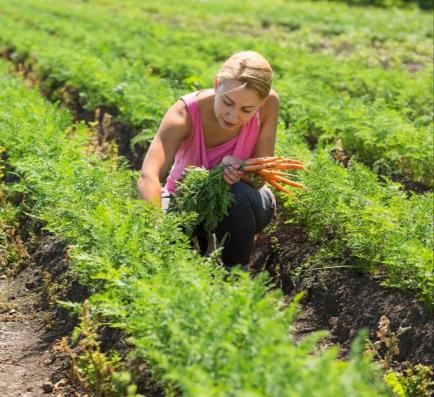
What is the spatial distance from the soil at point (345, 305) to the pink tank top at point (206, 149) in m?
0.74

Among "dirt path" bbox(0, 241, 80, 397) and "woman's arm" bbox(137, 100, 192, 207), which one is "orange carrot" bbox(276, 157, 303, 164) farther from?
"dirt path" bbox(0, 241, 80, 397)

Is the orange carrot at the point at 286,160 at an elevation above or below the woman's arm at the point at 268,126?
below

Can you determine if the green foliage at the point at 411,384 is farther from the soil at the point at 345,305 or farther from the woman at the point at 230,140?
the woman at the point at 230,140

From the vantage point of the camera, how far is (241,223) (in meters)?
5.24

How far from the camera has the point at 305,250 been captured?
5758 mm

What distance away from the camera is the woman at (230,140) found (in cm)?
500

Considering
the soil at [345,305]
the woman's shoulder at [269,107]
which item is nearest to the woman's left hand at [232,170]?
the woman's shoulder at [269,107]

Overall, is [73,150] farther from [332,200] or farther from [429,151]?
[429,151]

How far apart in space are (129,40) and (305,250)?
9397 millimetres

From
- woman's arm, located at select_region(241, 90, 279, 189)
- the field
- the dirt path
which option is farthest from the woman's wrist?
the dirt path

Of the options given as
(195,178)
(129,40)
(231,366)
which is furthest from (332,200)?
(129,40)

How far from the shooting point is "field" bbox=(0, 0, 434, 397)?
3.40 m

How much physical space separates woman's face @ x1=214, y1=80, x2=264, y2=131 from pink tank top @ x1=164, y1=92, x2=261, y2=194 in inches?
13.9

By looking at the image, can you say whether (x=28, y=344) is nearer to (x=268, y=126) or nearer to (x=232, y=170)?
(x=232, y=170)
